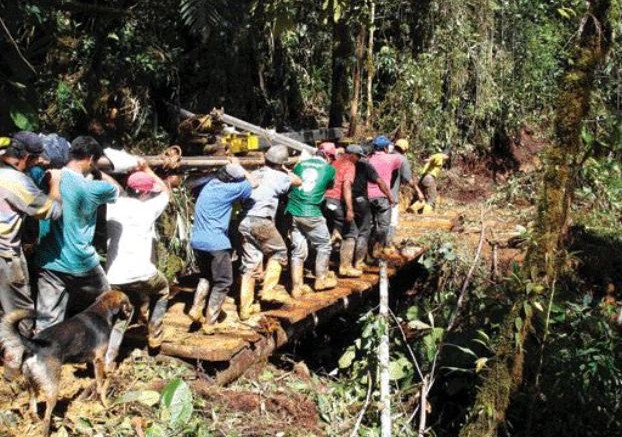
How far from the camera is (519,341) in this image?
17.4ft

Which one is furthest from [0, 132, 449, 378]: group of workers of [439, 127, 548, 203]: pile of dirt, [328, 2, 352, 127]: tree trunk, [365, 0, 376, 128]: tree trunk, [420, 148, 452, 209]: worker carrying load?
[439, 127, 548, 203]: pile of dirt

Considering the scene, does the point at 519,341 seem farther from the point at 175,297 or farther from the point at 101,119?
Answer: the point at 101,119

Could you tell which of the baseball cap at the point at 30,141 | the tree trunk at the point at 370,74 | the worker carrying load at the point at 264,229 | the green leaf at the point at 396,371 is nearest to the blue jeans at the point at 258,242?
the worker carrying load at the point at 264,229

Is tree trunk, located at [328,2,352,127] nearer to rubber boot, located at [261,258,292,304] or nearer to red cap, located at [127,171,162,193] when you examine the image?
rubber boot, located at [261,258,292,304]

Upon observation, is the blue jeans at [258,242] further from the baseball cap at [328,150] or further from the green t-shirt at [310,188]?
the baseball cap at [328,150]

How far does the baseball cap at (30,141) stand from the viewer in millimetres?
5125

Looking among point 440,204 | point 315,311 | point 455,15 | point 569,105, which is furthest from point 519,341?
point 455,15

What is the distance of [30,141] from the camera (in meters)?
5.16

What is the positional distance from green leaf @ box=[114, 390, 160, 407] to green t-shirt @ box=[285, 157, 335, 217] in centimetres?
281

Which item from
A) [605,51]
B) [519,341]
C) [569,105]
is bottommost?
[519,341]

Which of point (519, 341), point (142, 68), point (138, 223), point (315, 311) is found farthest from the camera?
point (142, 68)

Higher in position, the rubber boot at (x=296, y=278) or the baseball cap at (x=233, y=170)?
the baseball cap at (x=233, y=170)

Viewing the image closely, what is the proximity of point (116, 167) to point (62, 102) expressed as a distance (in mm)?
3064

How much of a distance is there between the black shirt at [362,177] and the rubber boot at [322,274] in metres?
1.10
